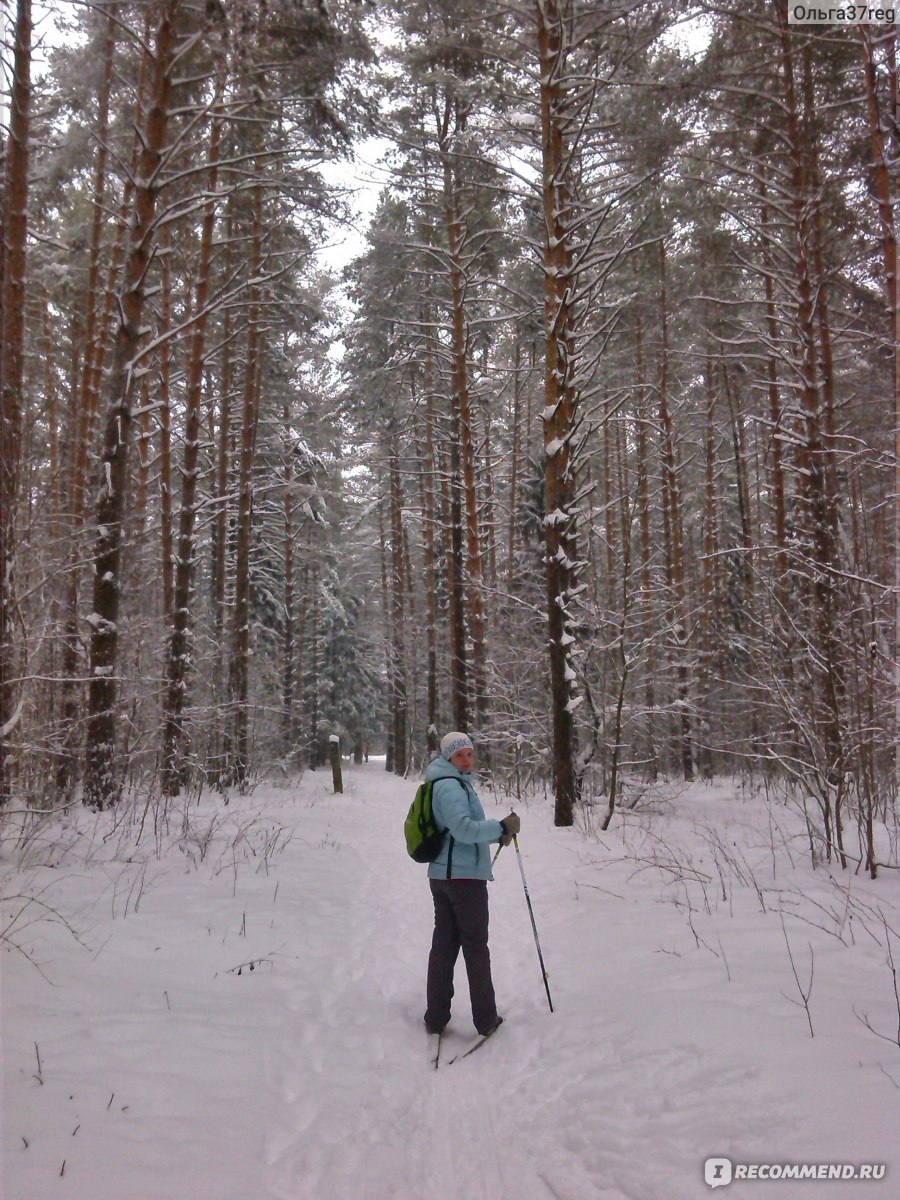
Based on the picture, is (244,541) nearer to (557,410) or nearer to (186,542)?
(186,542)

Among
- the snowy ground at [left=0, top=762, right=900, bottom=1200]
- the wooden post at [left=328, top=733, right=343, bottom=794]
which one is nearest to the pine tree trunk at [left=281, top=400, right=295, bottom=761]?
the wooden post at [left=328, top=733, right=343, bottom=794]

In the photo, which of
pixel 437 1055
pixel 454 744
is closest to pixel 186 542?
pixel 454 744

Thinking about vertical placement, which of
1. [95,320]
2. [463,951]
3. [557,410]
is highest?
[95,320]

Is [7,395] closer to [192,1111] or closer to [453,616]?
[192,1111]

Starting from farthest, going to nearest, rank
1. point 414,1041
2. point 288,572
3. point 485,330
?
point 288,572 → point 485,330 → point 414,1041

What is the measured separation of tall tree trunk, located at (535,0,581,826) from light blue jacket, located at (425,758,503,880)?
4805 mm

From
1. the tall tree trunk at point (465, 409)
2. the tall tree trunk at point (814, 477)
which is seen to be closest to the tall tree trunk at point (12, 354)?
the tall tree trunk at point (814, 477)

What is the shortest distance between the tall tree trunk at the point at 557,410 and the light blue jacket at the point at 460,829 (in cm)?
481

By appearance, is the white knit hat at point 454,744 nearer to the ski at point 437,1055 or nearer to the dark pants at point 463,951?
the dark pants at point 463,951

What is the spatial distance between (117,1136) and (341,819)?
29.7 ft

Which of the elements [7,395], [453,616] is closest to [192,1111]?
[7,395]

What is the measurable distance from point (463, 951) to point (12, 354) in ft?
19.0

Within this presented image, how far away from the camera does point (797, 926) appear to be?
4609mm

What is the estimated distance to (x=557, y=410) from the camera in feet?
30.5
